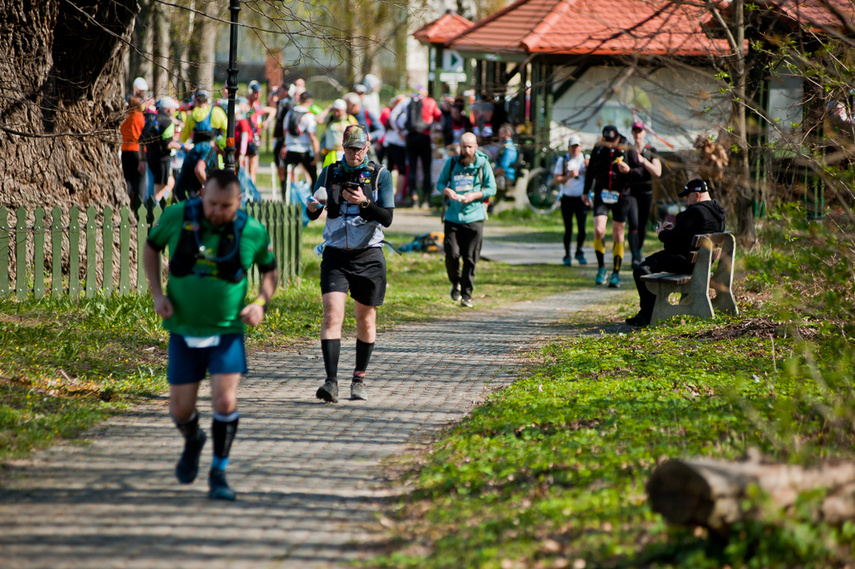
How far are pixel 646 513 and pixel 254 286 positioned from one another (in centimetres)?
875

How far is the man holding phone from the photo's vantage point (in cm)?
723

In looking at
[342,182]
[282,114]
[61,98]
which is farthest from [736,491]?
[282,114]

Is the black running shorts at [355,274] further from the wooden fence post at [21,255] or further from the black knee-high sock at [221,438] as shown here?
the wooden fence post at [21,255]

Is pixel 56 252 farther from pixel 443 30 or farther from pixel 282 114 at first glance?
pixel 443 30

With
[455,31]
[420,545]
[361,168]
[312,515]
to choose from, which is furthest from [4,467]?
[455,31]

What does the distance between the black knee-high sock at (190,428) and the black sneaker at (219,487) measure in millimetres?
216

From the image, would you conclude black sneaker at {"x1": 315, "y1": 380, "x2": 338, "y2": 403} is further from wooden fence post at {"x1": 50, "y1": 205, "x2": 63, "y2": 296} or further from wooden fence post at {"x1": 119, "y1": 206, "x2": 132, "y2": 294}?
wooden fence post at {"x1": 119, "y1": 206, "x2": 132, "y2": 294}

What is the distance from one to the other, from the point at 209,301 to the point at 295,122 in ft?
47.1

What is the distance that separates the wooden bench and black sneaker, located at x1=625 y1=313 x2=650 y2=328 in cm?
20

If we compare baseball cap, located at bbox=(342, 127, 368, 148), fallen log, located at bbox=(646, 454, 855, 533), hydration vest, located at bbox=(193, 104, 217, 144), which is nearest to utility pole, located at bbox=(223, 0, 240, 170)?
baseball cap, located at bbox=(342, 127, 368, 148)

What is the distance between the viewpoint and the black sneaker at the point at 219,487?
16.5 ft

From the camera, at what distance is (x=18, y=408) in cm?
666

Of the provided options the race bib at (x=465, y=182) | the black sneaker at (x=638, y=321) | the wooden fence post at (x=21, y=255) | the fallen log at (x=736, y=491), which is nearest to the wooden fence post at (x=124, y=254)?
the wooden fence post at (x=21, y=255)

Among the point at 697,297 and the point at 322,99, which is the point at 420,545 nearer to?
the point at 697,297
